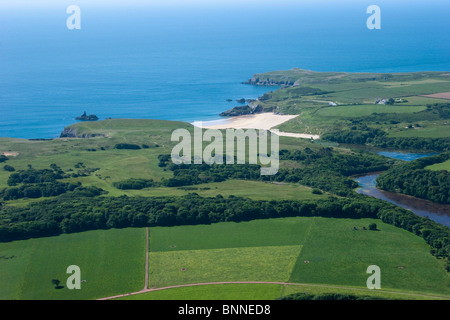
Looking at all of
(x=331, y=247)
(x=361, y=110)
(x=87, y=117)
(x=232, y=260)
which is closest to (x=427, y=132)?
(x=361, y=110)

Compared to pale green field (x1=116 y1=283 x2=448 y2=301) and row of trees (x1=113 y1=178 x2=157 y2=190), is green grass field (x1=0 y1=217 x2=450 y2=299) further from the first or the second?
row of trees (x1=113 y1=178 x2=157 y2=190)

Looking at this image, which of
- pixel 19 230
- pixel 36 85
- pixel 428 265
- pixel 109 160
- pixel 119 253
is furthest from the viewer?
pixel 36 85

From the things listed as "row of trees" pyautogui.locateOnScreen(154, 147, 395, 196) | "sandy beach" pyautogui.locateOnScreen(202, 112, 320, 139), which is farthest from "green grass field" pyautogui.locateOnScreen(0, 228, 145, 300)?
"sandy beach" pyautogui.locateOnScreen(202, 112, 320, 139)

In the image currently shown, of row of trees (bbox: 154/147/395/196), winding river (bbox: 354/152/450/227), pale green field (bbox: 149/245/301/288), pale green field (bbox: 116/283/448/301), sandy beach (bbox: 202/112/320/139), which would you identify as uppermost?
sandy beach (bbox: 202/112/320/139)

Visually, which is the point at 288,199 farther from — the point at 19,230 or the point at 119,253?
the point at 19,230

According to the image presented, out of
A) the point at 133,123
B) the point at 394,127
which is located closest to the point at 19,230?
the point at 133,123
